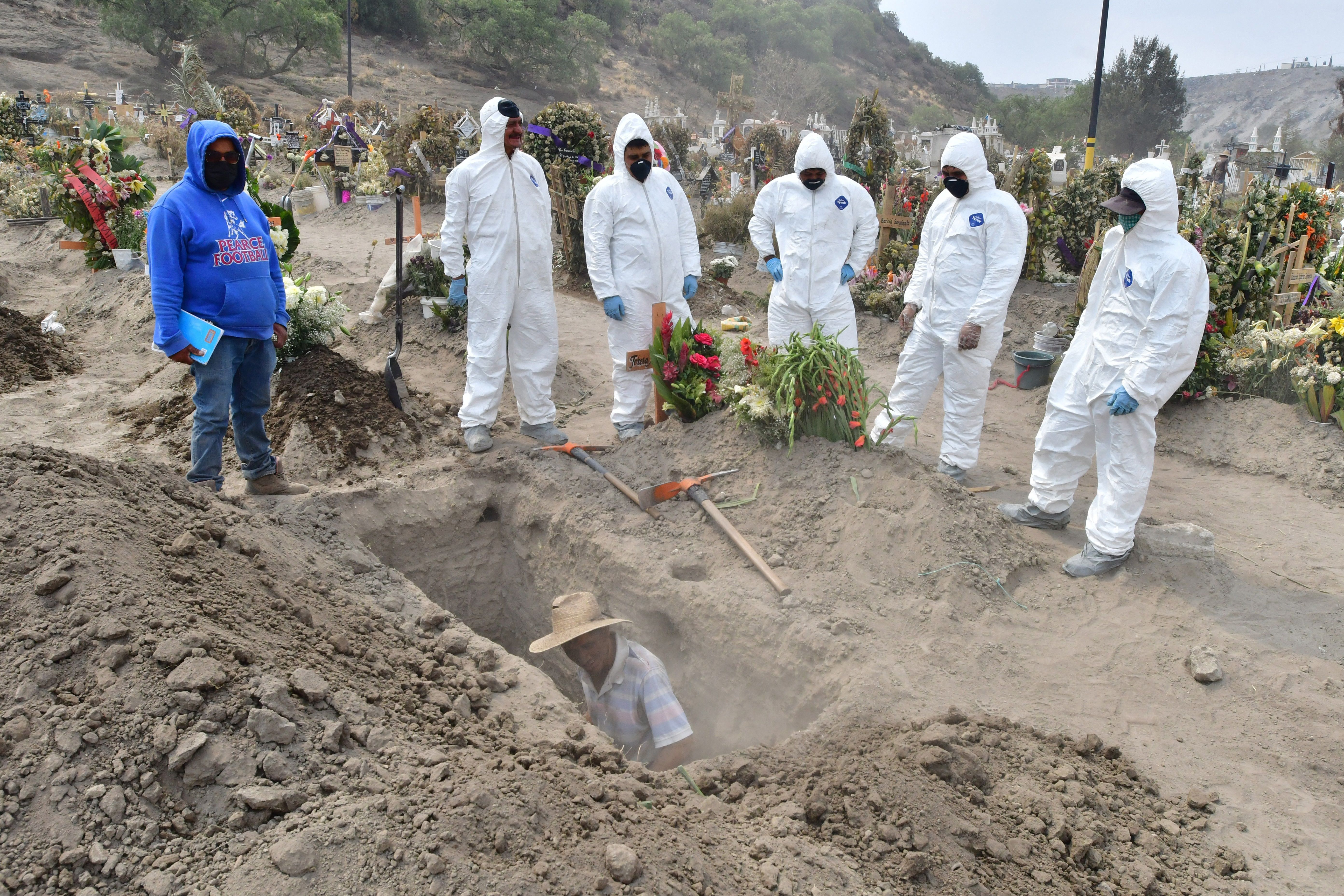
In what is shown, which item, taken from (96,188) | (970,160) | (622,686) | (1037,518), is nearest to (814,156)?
(970,160)

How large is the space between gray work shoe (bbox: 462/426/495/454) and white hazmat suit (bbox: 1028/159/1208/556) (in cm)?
330

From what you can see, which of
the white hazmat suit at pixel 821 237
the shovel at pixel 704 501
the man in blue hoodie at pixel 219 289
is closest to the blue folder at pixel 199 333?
the man in blue hoodie at pixel 219 289

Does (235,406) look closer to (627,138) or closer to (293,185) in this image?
(627,138)

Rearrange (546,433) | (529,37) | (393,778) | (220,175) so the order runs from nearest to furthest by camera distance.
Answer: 1. (393,778)
2. (220,175)
3. (546,433)
4. (529,37)

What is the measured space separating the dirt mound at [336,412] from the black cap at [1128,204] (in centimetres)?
418

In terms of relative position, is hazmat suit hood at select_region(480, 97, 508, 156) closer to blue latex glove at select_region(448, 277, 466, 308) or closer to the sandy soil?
blue latex glove at select_region(448, 277, 466, 308)

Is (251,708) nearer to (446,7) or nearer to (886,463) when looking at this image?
(886,463)

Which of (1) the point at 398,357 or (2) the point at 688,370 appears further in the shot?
(1) the point at 398,357

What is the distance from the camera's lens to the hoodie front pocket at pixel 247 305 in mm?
4145

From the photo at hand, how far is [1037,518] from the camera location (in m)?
4.74

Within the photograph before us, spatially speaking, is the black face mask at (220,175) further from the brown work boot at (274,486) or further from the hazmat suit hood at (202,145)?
the brown work boot at (274,486)

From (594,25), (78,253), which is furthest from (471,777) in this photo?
(594,25)

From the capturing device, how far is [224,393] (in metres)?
4.22

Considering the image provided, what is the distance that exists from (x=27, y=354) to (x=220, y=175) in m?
4.43
